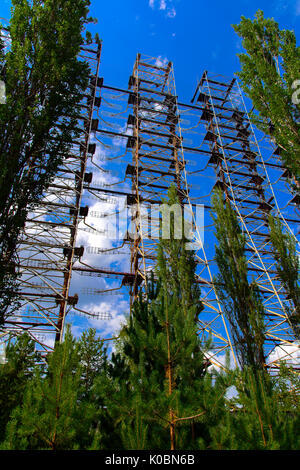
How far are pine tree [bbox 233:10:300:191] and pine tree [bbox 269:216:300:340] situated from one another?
112 inches

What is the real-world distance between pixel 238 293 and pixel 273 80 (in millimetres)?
7012

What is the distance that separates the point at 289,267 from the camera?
38.6 feet

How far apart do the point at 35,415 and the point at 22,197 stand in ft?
19.8

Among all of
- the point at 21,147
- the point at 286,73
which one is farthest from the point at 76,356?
the point at 286,73

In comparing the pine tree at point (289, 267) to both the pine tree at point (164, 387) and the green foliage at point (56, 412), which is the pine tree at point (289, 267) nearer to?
the pine tree at point (164, 387)

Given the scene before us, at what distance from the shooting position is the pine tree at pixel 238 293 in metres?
8.95

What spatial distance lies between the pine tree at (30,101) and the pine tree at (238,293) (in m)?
6.01

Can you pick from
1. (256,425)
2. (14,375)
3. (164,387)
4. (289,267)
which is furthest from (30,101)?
(289,267)

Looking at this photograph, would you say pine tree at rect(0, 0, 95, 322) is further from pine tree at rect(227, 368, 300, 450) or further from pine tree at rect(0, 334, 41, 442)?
pine tree at rect(227, 368, 300, 450)

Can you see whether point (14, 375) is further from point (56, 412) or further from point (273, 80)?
point (273, 80)

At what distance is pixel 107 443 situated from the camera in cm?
448

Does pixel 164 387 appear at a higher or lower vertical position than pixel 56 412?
higher

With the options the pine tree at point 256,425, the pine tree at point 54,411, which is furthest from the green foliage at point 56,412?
the pine tree at point 256,425
